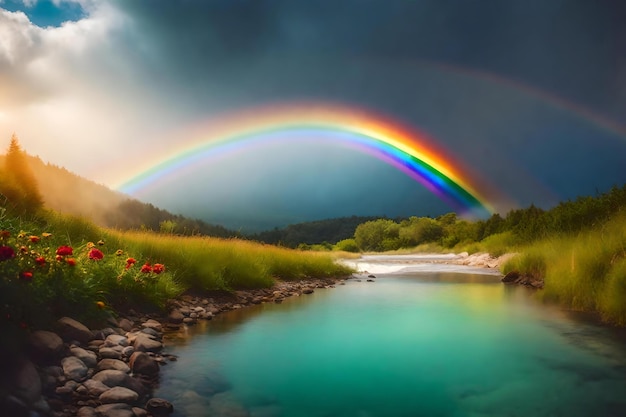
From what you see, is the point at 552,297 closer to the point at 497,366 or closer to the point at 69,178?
the point at 497,366

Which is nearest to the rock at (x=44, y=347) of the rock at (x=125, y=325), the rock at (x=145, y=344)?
the rock at (x=145, y=344)

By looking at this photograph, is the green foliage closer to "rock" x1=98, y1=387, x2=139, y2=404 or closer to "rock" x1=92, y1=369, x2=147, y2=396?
"rock" x1=92, y1=369, x2=147, y2=396

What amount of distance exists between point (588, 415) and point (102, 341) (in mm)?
6953

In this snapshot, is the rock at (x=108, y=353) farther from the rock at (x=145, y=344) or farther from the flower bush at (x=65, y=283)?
the flower bush at (x=65, y=283)

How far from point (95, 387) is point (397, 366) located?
4.77m

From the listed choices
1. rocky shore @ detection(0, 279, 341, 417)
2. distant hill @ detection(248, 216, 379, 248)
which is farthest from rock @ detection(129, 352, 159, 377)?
distant hill @ detection(248, 216, 379, 248)

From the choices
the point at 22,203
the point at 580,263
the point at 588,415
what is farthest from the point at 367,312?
the point at 22,203

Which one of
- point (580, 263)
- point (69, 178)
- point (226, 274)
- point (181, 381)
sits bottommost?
point (181, 381)

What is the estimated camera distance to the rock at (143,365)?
662 cm

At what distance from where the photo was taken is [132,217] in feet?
226

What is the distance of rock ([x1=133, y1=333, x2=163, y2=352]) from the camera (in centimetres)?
771

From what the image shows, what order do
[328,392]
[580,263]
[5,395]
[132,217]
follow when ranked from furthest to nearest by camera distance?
[132,217] → [580,263] → [328,392] → [5,395]

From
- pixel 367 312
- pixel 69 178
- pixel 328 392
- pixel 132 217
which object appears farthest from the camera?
pixel 132 217

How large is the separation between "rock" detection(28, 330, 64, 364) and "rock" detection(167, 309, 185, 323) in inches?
177
